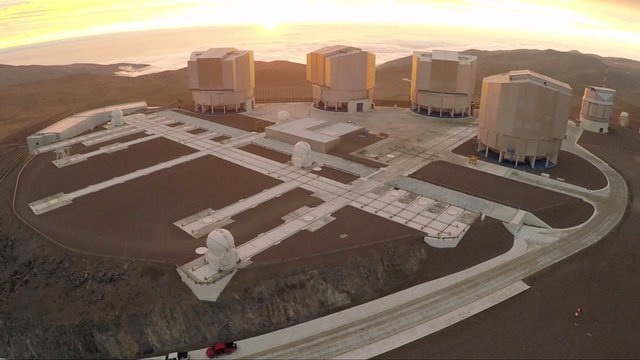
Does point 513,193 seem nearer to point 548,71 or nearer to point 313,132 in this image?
point 313,132

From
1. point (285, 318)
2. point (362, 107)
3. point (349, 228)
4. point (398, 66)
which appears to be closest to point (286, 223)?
point (349, 228)

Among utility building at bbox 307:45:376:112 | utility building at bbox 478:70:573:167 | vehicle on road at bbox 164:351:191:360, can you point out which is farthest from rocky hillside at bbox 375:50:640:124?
vehicle on road at bbox 164:351:191:360

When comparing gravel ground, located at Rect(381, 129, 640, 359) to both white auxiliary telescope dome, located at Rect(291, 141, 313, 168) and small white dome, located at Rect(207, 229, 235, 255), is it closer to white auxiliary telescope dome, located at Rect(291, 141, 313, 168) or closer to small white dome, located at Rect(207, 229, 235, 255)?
small white dome, located at Rect(207, 229, 235, 255)

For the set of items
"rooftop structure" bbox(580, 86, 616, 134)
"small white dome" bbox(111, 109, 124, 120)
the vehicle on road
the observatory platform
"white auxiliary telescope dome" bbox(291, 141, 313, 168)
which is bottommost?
the vehicle on road

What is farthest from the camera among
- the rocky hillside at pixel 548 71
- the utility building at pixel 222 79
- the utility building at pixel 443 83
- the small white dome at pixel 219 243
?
the rocky hillside at pixel 548 71

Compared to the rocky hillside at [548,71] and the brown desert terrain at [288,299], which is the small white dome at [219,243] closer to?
the brown desert terrain at [288,299]

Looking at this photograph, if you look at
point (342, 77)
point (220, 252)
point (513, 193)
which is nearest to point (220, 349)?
point (220, 252)

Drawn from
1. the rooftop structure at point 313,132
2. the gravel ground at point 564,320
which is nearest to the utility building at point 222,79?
the rooftop structure at point 313,132
